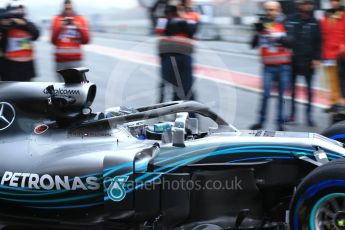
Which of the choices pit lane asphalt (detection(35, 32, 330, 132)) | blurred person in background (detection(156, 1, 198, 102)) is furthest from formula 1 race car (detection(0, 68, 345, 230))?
blurred person in background (detection(156, 1, 198, 102))

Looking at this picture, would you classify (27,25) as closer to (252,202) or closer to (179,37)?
(179,37)

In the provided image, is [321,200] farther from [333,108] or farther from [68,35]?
[68,35]

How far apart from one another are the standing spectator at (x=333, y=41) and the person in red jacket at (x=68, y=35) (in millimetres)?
3156

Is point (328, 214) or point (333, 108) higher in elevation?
point (328, 214)

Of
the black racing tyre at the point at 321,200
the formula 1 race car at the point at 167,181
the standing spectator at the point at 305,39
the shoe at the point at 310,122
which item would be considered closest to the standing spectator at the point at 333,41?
the standing spectator at the point at 305,39

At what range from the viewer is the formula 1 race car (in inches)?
150

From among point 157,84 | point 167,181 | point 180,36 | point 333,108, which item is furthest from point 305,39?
point 167,181

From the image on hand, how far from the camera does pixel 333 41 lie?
7422 millimetres

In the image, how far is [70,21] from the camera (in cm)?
748

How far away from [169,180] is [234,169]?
0.45m

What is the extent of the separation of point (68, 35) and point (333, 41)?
3.48 meters

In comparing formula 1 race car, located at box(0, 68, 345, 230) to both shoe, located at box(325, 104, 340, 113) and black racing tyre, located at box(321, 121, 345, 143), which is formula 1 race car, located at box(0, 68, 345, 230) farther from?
shoe, located at box(325, 104, 340, 113)

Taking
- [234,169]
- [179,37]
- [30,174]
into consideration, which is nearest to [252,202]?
[234,169]

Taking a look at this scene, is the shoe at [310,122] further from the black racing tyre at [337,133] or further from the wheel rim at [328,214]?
the wheel rim at [328,214]
